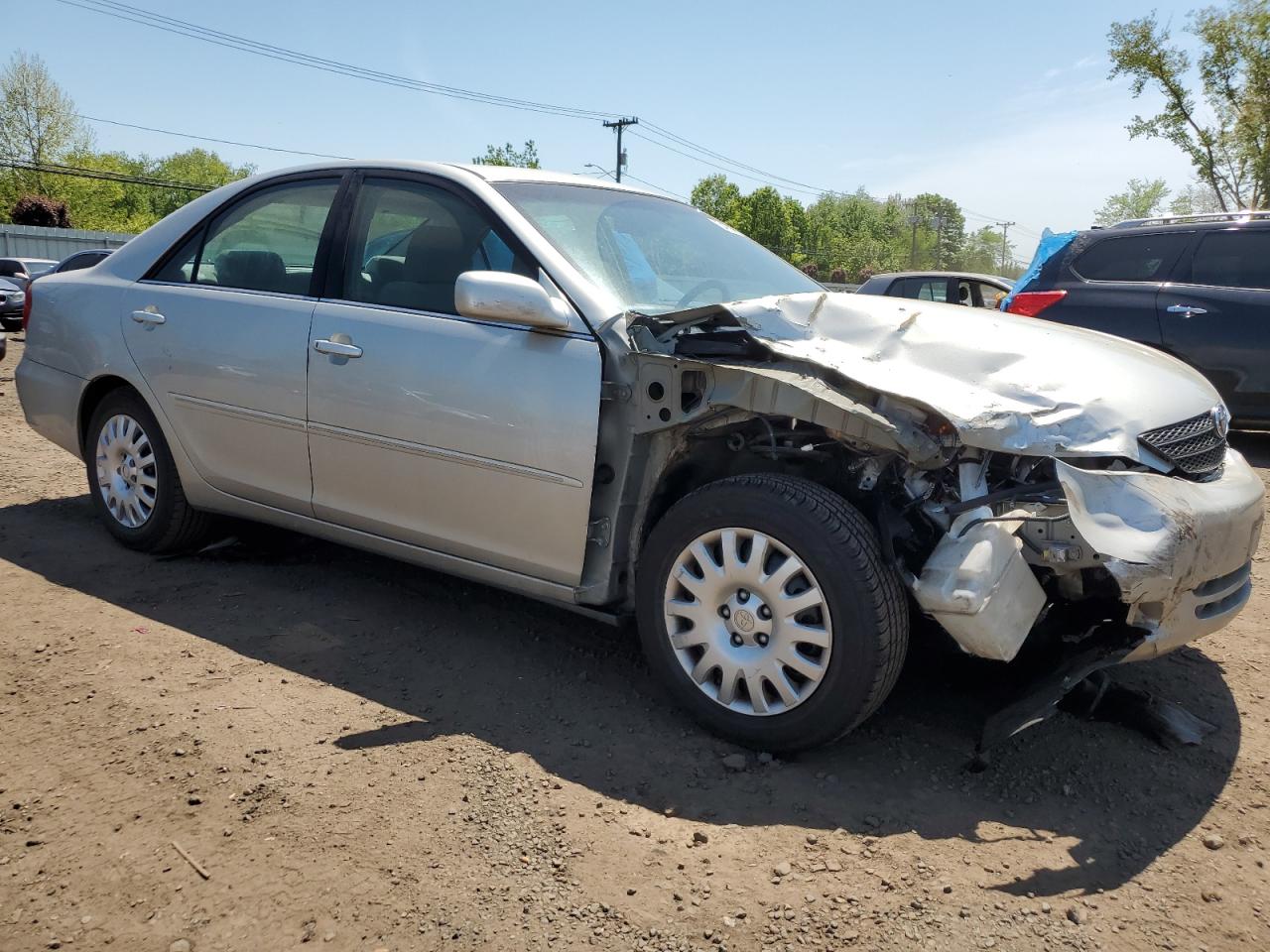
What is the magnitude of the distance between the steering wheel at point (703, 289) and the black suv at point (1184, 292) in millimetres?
4460

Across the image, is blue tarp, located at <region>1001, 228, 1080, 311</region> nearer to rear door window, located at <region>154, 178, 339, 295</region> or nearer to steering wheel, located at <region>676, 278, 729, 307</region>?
steering wheel, located at <region>676, 278, 729, 307</region>

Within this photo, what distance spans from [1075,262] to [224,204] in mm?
6114

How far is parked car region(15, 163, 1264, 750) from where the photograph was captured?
2588 mm

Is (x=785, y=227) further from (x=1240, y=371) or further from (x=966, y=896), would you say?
(x=966, y=896)

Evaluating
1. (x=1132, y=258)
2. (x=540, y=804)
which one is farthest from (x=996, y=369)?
(x=1132, y=258)

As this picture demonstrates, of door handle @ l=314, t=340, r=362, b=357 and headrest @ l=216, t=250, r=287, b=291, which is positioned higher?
headrest @ l=216, t=250, r=287, b=291

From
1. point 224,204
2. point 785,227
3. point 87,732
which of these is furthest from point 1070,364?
point 785,227

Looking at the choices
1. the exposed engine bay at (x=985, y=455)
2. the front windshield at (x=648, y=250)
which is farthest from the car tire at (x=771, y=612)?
the front windshield at (x=648, y=250)

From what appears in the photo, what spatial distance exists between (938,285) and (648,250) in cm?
945

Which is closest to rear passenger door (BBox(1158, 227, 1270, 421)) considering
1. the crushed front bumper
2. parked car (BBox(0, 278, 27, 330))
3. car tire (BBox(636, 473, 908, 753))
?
the crushed front bumper

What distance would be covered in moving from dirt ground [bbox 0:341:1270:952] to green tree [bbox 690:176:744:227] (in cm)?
7232

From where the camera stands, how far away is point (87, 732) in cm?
289

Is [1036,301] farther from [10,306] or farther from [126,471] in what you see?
[10,306]

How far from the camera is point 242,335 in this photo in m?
3.86
